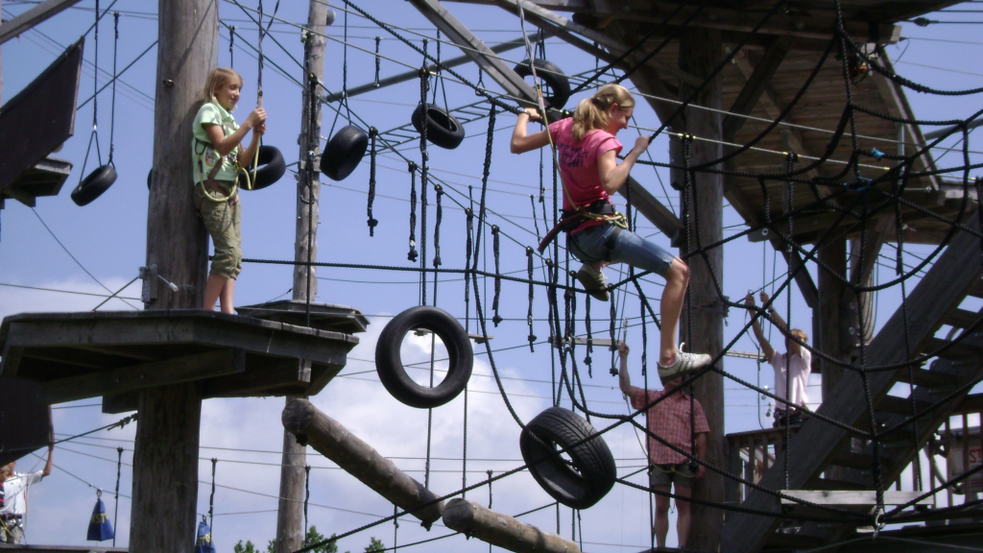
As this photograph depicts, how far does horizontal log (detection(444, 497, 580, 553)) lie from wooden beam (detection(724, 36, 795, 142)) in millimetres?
3539

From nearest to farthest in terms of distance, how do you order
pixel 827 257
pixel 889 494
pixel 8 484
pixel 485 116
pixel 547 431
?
1. pixel 547 431
2. pixel 889 494
3. pixel 8 484
4. pixel 827 257
5. pixel 485 116

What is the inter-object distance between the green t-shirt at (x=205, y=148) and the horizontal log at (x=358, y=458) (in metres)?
1.34

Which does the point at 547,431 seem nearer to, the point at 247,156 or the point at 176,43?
the point at 247,156

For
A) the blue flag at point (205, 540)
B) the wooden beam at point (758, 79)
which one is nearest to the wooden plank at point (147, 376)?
the wooden beam at point (758, 79)

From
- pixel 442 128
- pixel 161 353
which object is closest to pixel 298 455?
pixel 442 128

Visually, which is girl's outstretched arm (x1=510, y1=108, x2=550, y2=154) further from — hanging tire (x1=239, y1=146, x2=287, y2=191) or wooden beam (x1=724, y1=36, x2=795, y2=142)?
wooden beam (x1=724, y1=36, x2=795, y2=142)

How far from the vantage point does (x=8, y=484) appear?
9.50m

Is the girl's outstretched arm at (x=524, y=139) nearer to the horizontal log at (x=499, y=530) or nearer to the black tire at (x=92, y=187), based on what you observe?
the horizontal log at (x=499, y=530)

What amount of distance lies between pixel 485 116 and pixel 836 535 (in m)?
7.11

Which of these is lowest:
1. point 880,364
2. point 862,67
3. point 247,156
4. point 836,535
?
point 836,535

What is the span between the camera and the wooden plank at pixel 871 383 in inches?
322

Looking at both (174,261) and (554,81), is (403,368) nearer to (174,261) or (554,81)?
(174,261)

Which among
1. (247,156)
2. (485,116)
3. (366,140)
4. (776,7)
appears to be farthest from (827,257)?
(247,156)

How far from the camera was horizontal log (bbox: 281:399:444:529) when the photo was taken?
6.31 m
